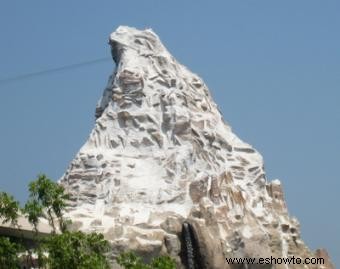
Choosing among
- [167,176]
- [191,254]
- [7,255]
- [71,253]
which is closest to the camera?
[71,253]

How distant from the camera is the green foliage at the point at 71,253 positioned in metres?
30.6

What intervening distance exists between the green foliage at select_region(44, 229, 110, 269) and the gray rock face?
859 cm

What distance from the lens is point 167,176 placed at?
145 feet

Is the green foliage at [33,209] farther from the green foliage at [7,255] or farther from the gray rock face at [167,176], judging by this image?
the gray rock face at [167,176]

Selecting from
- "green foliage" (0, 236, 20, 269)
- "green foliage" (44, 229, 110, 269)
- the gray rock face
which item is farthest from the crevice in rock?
"green foliage" (0, 236, 20, 269)

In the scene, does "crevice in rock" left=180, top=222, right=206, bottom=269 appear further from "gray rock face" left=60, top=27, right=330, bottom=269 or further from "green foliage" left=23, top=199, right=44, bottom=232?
"green foliage" left=23, top=199, right=44, bottom=232

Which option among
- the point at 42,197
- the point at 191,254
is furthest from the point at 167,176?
the point at 42,197

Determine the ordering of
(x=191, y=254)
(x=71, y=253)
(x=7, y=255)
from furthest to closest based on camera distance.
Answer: (x=191, y=254) < (x=7, y=255) < (x=71, y=253)

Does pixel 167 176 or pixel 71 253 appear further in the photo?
pixel 167 176

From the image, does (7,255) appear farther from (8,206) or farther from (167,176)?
(167,176)

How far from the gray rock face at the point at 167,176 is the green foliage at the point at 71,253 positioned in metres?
8.59

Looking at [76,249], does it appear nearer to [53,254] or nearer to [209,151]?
Answer: [53,254]

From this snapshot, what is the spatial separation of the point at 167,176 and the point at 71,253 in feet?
44.6

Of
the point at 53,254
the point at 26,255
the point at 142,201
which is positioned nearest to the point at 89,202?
the point at 142,201
